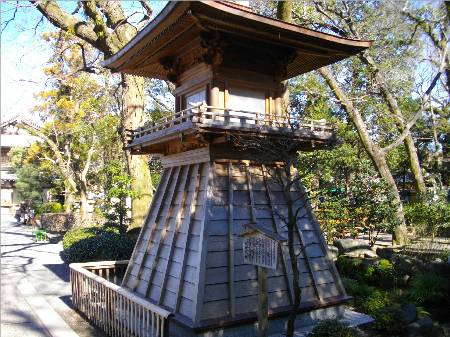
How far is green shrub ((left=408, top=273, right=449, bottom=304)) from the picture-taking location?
10141mm

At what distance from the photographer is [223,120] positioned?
24.6 ft

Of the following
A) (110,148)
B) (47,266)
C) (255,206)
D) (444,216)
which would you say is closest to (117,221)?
(47,266)

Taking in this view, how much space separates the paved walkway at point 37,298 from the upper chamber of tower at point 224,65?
407 cm

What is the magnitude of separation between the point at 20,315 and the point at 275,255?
7.00 meters

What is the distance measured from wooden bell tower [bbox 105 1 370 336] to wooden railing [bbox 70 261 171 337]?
0.55 meters

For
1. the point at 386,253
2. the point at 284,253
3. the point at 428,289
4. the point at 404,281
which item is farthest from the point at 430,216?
the point at 284,253

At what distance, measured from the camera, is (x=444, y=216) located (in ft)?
60.3

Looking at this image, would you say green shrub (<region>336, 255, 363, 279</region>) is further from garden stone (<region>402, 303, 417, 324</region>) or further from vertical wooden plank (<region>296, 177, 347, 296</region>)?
vertical wooden plank (<region>296, 177, 347, 296</region>)

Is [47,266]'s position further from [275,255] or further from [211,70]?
[275,255]

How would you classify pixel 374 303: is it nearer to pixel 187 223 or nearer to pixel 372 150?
pixel 187 223

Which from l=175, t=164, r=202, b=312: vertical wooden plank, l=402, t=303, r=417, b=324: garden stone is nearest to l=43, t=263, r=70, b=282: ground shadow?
l=175, t=164, r=202, b=312: vertical wooden plank

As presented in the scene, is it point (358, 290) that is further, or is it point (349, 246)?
point (349, 246)

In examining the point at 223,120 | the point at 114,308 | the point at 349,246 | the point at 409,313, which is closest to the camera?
the point at 223,120

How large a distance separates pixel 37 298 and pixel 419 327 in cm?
944
